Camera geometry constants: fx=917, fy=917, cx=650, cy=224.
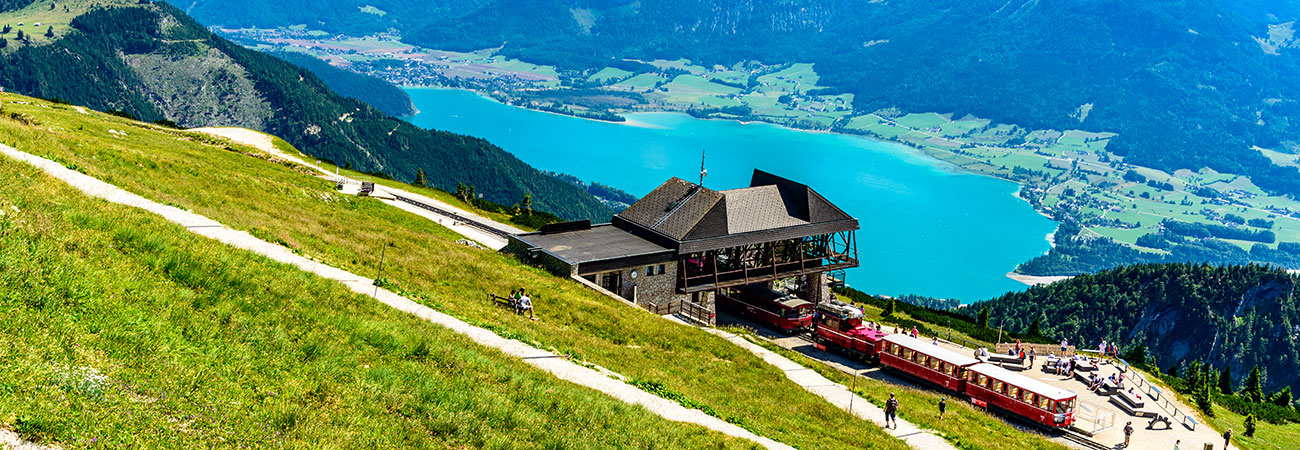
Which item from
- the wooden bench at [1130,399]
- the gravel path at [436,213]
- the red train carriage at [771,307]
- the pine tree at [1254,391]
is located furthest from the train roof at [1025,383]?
the pine tree at [1254,391]

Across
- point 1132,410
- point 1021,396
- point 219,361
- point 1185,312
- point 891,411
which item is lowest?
point 1185,312

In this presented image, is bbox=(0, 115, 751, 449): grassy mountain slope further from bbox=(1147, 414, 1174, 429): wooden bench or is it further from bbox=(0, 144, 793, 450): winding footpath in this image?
bbox=(1147, 414, 1174, 429): wooden bench

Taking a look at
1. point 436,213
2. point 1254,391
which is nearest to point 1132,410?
point 1254,391

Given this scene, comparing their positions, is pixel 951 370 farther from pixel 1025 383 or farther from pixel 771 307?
pixel 771 307

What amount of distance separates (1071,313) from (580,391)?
122 meters

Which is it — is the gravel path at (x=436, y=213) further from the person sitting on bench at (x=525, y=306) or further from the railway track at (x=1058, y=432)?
the railway track at (x=1058, y=432)

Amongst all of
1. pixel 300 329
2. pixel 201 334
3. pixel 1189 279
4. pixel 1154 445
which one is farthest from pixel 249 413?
pixel 1189 279

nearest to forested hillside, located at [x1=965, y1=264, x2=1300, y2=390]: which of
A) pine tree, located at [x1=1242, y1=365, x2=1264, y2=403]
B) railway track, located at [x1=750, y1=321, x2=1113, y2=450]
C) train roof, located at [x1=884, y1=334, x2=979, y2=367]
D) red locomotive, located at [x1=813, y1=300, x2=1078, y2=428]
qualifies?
pine tree, located at [x1=1242, y1=365, x2=1264, y2=403]

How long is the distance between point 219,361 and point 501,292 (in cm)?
2008

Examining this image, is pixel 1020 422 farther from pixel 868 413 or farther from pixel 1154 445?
pixel 868 413

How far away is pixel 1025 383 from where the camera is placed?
4031cm

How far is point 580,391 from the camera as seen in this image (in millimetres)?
20766

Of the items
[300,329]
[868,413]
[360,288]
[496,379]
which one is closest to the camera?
[300,329]

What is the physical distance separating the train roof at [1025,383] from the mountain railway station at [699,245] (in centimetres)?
1294
